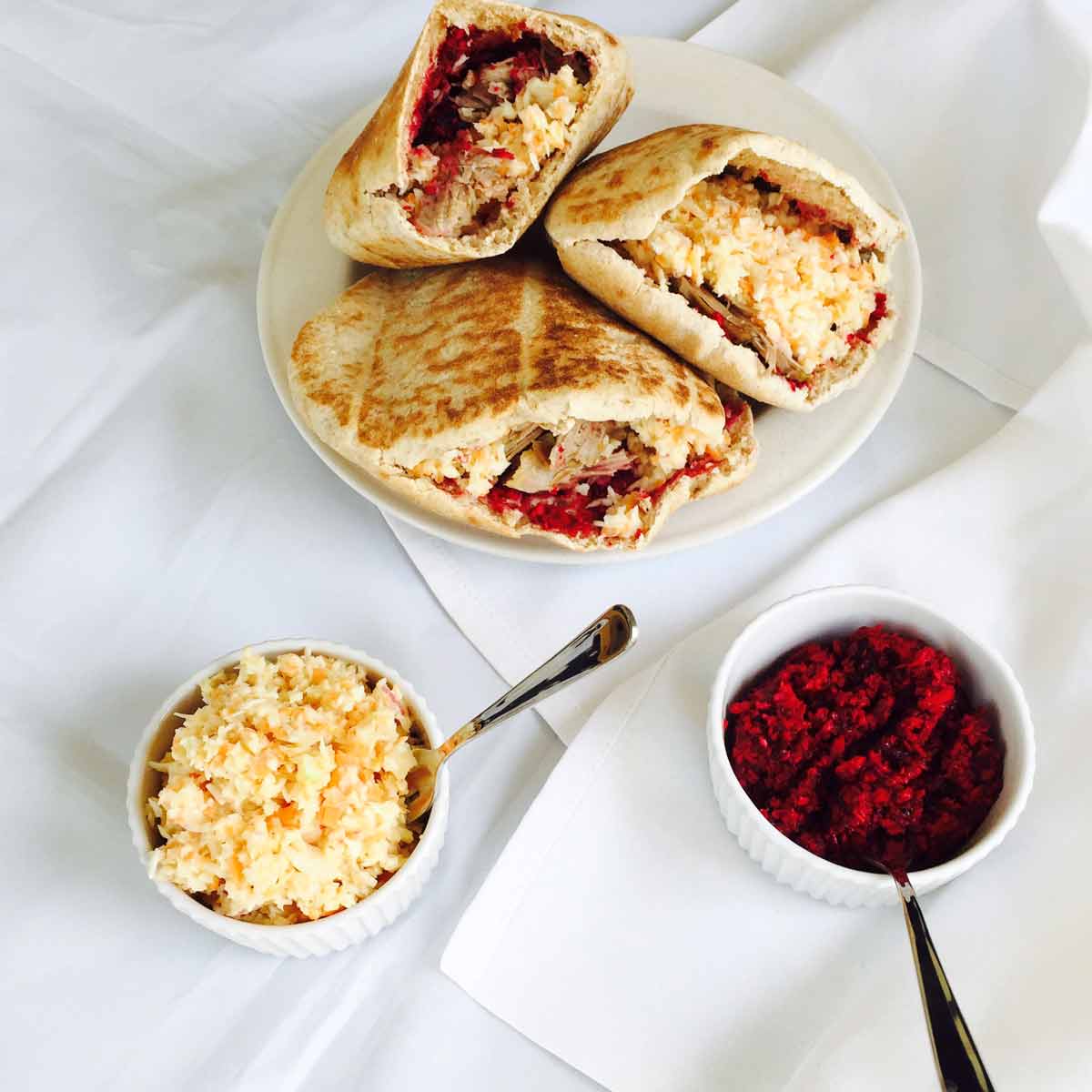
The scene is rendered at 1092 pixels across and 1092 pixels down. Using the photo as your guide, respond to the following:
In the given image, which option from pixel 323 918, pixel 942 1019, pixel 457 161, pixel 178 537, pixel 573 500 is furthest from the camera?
pixel 178 537

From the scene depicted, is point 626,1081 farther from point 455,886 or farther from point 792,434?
point 792,434

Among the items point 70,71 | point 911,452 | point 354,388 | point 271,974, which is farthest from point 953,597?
point 70,71

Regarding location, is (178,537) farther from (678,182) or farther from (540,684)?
(678,182)

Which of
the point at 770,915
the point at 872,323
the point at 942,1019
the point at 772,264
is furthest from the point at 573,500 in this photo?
the point at 942,1019

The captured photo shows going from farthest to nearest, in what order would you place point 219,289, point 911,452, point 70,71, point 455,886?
point 70,71 → point 219,289 → point 911,452 → point 455,886

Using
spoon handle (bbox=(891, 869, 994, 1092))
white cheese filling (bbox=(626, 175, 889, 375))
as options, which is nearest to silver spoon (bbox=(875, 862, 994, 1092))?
spoon handle (bbox=(891, 869, 994, 1092))

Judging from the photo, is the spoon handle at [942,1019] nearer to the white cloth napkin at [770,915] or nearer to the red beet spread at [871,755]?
the red beet spread at [871,755]
